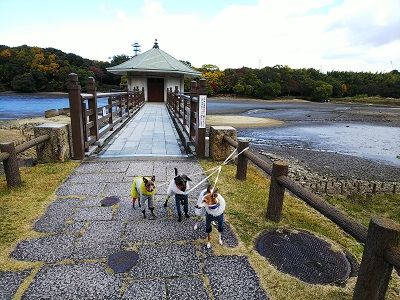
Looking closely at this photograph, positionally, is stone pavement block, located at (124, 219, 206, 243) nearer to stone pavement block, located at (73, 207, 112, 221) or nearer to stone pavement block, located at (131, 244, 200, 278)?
stone pavement block, located at (131, 244, 200, 278)

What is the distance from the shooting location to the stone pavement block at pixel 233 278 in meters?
2.55

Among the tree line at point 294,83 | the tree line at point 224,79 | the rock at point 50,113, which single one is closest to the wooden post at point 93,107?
the rock at point 50,113

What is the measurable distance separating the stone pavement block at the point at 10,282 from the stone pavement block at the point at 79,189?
194cm

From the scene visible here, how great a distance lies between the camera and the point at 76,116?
626 centimetres

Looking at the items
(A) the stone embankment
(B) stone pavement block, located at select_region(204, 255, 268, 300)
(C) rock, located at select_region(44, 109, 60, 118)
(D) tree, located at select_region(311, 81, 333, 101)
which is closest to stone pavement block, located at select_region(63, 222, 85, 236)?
(B) stone pavement block, located at select_region(204, 255, 268, 300)

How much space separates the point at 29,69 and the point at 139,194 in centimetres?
6287

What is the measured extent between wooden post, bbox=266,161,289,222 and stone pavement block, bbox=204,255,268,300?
1068mm

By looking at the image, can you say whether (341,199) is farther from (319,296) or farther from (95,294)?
(95,294)

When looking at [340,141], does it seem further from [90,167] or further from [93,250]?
[93,250]

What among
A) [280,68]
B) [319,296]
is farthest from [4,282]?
[280,68]

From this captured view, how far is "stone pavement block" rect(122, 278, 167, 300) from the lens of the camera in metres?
2.47

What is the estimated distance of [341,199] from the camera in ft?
22.1

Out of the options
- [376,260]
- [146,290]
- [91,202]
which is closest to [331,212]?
A: [376,260]

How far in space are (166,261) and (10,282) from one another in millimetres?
1405
